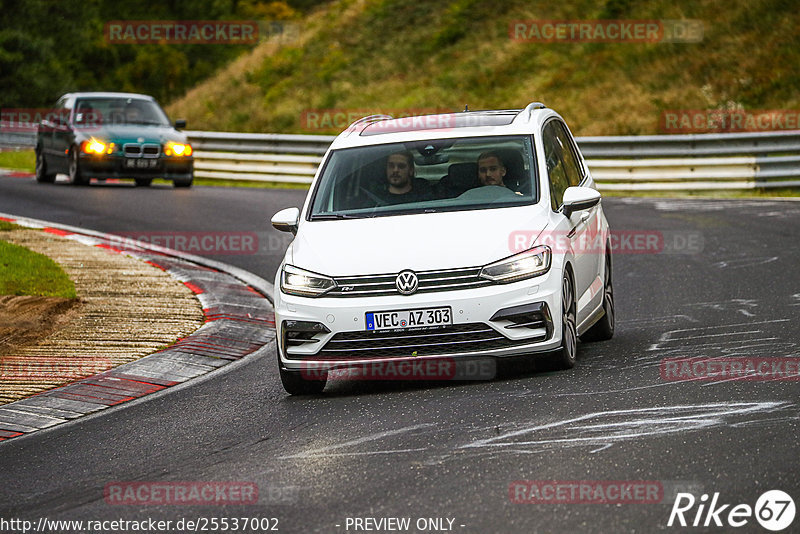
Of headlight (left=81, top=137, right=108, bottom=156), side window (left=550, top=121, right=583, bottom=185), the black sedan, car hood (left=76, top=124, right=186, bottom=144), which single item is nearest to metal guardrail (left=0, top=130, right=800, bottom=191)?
the black sedan

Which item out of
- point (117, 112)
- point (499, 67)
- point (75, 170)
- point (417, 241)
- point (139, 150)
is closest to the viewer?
point (417, 241)

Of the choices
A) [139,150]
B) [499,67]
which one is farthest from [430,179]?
[499,67]

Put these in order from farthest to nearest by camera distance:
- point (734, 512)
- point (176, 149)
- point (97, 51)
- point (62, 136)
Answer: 1. point (97, 51)
2. point (62, 136)
3. point (176, 149)
4. point (734, 512)

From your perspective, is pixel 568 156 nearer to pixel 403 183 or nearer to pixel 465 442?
pixel 403 183

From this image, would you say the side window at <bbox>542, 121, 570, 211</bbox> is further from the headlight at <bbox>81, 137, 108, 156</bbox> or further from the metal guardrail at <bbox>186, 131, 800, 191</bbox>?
the headlight at <bbox>81, 137, 108, 156</bbox>

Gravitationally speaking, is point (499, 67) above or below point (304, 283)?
above

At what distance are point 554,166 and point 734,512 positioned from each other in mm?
4538

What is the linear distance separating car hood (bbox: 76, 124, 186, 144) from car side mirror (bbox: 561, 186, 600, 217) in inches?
647

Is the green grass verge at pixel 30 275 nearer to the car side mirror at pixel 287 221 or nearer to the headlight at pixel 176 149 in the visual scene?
the car side mirror at pixel 287 221

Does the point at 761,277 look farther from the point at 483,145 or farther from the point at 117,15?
the point at 117,15

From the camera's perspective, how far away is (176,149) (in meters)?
24.6

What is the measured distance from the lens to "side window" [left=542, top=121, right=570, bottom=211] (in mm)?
9172

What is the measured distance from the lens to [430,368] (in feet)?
28.7

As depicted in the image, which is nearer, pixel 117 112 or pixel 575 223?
pixel 575 223
